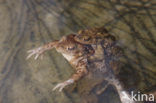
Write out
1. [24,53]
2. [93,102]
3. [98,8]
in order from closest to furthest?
[93,102] → [24,53] → [98,8]

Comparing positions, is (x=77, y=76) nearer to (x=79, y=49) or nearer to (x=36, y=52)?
(x=79, y=49)

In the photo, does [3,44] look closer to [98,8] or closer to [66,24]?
[66,24]

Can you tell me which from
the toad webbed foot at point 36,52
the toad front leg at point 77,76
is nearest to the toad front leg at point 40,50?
the toad webbed foot at point 36,52

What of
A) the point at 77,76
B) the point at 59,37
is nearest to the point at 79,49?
the point at 77,76

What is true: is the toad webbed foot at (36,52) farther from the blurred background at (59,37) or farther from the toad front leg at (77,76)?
the toad front leg at (77,76)

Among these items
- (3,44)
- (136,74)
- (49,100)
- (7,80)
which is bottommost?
(136,74)

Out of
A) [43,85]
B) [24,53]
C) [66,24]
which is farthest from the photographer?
[66,24]

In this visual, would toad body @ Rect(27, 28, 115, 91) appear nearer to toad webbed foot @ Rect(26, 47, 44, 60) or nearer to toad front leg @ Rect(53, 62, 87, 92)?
toad front leg @ Rect(53, 62, 87, 92)

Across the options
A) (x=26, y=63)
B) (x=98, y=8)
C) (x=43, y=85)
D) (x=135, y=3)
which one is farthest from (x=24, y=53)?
(x=135, y=3)
